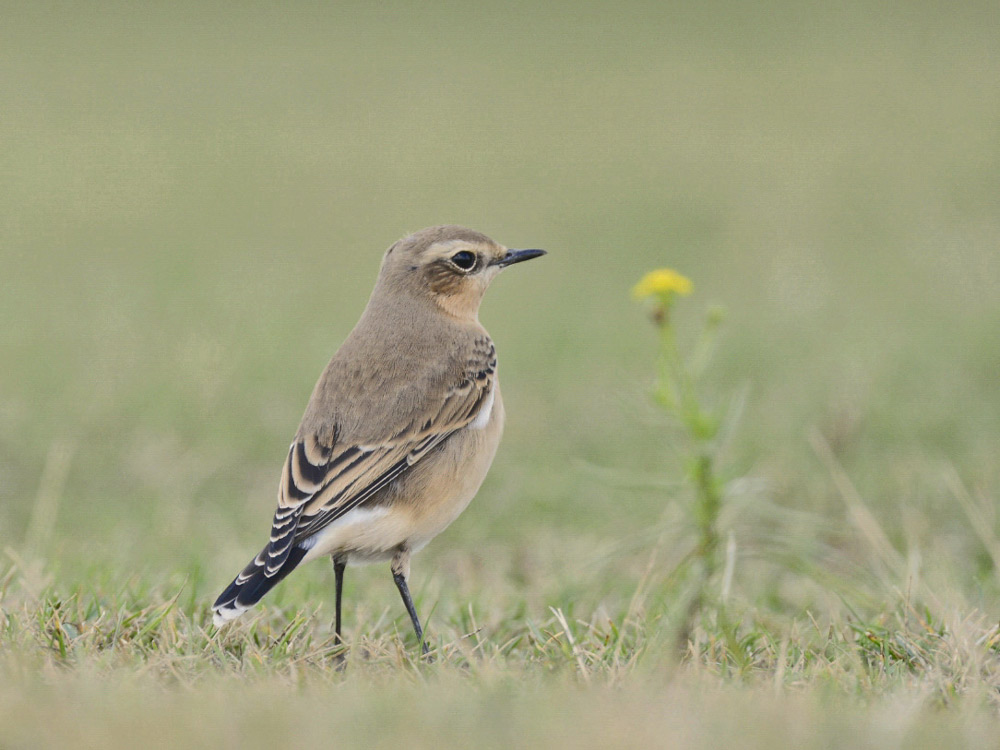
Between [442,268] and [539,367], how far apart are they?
4.77 metres

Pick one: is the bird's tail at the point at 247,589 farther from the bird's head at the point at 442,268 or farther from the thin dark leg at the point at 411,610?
the bird's head at the point at 442,268

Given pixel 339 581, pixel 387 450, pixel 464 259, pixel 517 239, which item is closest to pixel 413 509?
pixel 387 450

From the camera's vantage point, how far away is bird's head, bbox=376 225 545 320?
19.4 feet

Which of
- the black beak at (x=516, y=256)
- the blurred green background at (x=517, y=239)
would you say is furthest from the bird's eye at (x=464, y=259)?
the blurred green background at (x=517, y=239)

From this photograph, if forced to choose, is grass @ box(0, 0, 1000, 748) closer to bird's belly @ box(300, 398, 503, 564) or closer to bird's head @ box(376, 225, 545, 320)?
bird's belly @ box(300, 398, 503, 564)

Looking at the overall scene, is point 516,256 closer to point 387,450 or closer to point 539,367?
point 387,450

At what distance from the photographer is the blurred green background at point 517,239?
26.1ft

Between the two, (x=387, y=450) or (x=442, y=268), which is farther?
(x=442, y=268)

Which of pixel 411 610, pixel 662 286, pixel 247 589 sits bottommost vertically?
pixel 411 610

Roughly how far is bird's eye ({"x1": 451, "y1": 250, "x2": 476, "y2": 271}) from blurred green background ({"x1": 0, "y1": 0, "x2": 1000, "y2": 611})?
91cm

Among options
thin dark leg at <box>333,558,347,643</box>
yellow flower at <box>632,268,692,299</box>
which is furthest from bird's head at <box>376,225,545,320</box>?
thin dark leg at <box>333,558,347,643</box>

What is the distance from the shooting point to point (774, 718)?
340cm

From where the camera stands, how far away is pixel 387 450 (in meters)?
5.05

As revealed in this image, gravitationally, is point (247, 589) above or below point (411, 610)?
above
